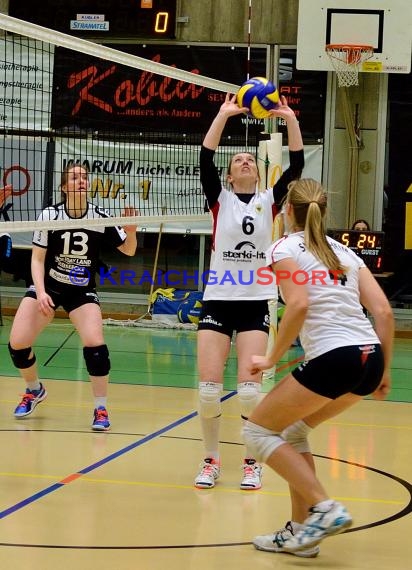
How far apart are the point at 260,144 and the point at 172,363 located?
2625mm

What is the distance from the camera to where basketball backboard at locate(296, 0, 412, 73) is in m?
13.4

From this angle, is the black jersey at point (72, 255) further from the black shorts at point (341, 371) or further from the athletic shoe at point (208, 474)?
the black shorts at point (341, 371)

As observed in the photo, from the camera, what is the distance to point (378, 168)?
14852mm

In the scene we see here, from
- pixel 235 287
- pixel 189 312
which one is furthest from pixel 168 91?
pixel 235 287

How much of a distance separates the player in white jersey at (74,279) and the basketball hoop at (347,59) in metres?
6.94

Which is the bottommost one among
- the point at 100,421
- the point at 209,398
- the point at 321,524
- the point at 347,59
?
the point at 100,421

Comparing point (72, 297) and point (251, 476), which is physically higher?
point (72, 297)

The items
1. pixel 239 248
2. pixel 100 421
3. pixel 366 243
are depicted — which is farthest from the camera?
pixel 366 243

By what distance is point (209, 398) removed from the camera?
19.2ft

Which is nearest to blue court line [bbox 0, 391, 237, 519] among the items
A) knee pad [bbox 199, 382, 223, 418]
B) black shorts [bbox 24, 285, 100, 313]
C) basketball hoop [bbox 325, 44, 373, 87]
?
knee pad [bbox 199, 382, 223, 418]

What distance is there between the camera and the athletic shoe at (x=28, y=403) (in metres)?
7.70

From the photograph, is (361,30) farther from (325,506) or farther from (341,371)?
(325,506)

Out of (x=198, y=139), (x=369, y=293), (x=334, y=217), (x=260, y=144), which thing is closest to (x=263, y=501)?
(x=369, y=293)

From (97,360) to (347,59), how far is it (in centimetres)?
769
